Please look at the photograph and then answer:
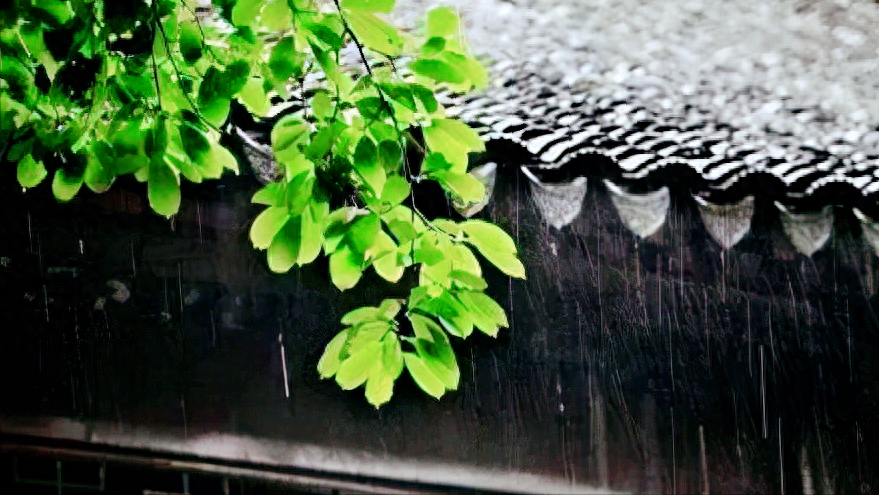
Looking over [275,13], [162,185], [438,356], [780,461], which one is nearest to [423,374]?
[438,356]

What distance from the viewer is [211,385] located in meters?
3.48

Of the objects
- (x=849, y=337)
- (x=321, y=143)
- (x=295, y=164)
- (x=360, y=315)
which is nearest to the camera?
(x=321, y=143)

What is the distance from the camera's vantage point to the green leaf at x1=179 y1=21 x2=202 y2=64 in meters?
1.36

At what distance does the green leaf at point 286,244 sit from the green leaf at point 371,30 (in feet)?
1.13

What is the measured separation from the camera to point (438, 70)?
1254mm

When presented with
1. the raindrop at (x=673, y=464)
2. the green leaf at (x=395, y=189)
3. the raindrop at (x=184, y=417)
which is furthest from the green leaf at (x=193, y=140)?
the raindrop at (x=184, y=417)

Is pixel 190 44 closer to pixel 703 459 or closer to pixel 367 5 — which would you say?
pixel 367 5

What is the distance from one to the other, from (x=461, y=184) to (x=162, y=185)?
0.55 meters

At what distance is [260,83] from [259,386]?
2271mm

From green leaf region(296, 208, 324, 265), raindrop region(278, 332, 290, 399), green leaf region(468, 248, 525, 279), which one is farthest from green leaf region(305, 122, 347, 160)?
raindrop region(278, 332, 290, 399)

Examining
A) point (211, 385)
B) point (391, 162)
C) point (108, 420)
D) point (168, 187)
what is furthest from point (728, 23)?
point (108, 420)

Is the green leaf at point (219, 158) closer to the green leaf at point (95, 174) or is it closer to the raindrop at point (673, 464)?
the green leaf at point (95, 174)

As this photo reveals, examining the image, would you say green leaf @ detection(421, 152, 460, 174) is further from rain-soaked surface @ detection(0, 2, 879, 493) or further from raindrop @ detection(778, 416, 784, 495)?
raindrop @ detection(778, 416, 784, 495)

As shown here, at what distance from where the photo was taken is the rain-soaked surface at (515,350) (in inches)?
112
